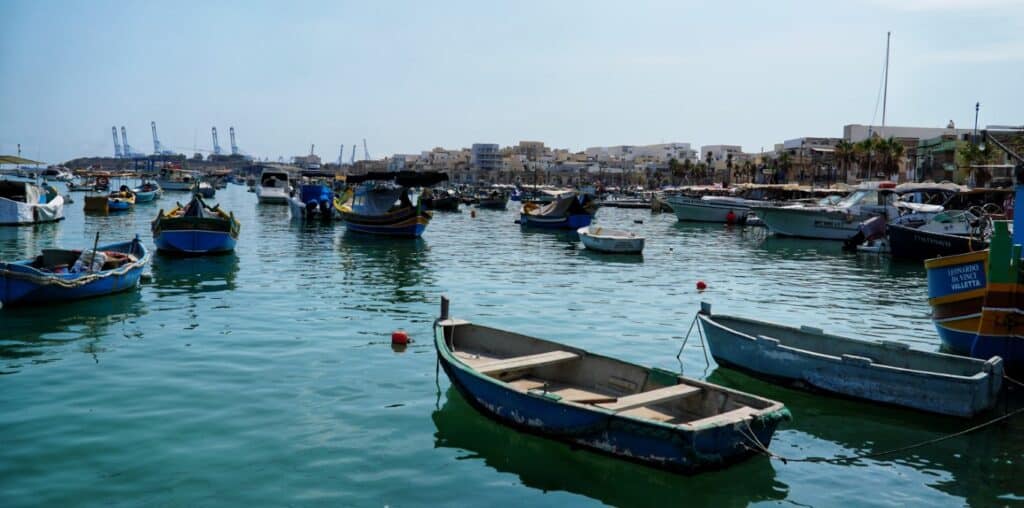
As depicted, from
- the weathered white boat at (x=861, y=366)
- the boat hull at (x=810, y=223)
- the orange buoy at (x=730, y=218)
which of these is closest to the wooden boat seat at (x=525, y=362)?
the weathered white boat at (x=861, y=366)

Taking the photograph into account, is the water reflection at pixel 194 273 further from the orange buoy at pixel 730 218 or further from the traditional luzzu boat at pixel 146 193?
the traditional luzzu boat at pixel 146 193

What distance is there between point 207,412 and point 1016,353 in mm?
13078

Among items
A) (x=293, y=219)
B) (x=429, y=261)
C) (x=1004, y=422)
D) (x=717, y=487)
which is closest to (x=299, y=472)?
(x=717, y=487)

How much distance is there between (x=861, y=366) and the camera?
12039 millimetres

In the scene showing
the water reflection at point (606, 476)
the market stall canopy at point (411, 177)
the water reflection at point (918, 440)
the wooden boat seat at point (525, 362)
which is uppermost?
the market stall canopy at point (411, 177)

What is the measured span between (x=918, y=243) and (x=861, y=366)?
2482 centimetres

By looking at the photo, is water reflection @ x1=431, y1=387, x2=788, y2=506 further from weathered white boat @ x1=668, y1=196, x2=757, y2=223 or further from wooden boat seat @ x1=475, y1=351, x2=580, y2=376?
weathered white boat @ x1=668, y1=196, x2=757, y2=223

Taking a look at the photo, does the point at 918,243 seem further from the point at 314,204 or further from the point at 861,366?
the point at 314,204

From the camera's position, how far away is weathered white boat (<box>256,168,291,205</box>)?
8025 centimetres

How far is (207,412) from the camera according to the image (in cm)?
1145

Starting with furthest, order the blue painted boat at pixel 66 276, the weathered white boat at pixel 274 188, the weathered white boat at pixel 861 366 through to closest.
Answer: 1. the weathered white boat at pixel 274 188
2. the blue painted boat at pixel 66 276
3. the weathered white boat at pixel 861 366

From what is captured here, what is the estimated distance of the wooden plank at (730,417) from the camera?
8.93 m

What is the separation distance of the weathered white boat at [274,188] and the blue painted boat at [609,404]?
232ft

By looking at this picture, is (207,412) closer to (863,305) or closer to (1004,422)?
(1004,422)
